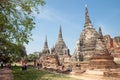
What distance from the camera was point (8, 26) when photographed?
55.4 feet

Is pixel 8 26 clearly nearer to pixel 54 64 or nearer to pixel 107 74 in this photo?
pixel 107 74

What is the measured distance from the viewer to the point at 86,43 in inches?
1700

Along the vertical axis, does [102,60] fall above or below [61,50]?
below

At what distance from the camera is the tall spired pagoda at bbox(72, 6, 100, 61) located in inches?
1633

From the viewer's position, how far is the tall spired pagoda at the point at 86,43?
41.5m

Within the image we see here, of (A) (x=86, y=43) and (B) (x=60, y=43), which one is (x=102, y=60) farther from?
(B) (x=60, y=43)

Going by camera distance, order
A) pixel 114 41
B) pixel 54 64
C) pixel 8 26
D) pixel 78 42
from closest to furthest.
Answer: pixel 8 26 < pixel 54 64 < pixel 78 42 < pixel 114 41

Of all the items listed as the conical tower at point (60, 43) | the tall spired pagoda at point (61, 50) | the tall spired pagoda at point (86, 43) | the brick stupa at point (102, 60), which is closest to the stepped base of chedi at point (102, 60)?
the brick stupa at point (102, 60)

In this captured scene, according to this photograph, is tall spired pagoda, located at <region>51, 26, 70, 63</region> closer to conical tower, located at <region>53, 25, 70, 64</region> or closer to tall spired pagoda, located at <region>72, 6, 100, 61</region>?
conical tower, located at <region>53, 25, 70, 64</region>

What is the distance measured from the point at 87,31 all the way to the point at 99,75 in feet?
84.4

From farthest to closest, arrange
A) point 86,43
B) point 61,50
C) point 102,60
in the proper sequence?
1. point 61,50
2. point 86,43
3. point 102,60

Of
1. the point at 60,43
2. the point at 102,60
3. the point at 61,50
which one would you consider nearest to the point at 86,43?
the point at 102,60

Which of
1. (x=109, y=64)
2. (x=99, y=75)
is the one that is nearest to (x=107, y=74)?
(x=99, y=75)

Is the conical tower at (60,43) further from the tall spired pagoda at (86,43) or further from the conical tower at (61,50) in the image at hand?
the tall spired pagoda at (86,43)
